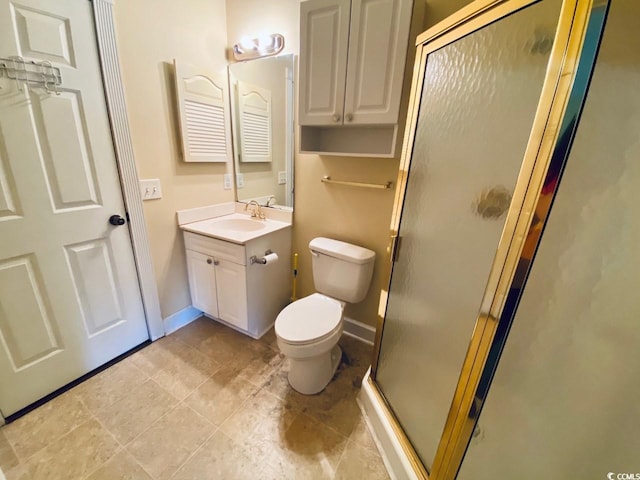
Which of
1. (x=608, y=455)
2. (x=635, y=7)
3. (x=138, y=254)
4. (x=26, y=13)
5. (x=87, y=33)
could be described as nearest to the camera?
(x=635, y=7)

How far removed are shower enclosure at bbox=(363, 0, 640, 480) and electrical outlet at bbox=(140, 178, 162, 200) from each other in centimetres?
161

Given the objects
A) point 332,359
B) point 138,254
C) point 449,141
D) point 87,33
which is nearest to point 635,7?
point 449,141

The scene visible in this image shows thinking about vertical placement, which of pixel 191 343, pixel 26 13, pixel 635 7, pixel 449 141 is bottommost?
pixel 191 343

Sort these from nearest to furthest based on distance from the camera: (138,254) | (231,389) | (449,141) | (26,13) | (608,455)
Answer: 1. (608,455)
2. (449,141)
3. (26,13)
4. (231,389)
5. (138,254)

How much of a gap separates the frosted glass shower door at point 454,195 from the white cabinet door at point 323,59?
0.53 metres

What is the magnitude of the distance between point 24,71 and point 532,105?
1.90 meters

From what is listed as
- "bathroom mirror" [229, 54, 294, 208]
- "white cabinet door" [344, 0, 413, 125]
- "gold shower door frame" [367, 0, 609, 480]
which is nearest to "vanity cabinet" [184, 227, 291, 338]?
"bathroom mirror" [229, 54, 294, 208]

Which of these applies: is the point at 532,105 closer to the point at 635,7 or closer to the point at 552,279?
the point at 635,7

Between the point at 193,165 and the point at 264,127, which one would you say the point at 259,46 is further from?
the point at 193,165

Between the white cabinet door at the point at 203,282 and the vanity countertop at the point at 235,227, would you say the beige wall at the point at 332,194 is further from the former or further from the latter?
the white cabinet door at the point at 203,282

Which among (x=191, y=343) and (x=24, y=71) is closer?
(x=24, y=71)

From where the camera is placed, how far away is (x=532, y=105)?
0.63 meters

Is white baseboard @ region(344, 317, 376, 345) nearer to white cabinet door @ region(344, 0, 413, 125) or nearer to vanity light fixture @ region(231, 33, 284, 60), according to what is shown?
white cabinet door @ region(344, 0, 413, 125)

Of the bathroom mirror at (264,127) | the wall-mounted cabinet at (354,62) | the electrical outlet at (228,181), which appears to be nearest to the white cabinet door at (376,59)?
the wall-mounted cabinet at (354,62)
